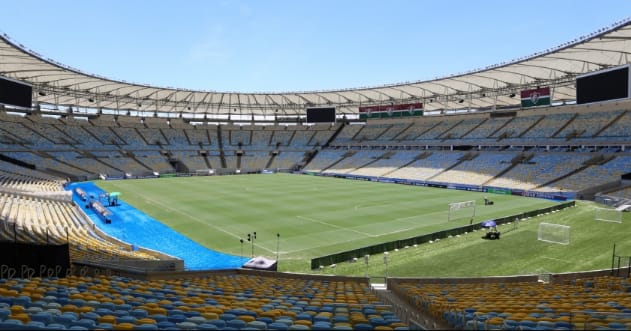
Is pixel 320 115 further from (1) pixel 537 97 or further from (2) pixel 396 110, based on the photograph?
(1) pixel 537 97

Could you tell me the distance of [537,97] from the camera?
48.3m

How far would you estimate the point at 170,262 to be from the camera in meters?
17.2

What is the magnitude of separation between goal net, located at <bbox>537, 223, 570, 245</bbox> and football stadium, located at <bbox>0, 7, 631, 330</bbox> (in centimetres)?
13

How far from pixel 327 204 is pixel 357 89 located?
111ft

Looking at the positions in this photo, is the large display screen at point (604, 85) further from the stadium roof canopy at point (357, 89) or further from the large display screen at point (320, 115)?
the large display screen at point (320, 115)

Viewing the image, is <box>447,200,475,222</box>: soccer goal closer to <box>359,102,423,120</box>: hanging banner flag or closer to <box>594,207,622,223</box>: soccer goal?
<box>594,207,622,223</box>: soccer goal

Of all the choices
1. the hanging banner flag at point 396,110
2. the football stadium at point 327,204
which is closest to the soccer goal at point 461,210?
the football stadium at point 327,204

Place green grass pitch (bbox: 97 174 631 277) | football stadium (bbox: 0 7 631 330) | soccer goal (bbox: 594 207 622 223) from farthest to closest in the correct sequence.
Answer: soccer goal (bbox: 594 207 622 223) < green grass pitch (bbox: 97 174 631 277) < football stadium (bbox: 0 7 631 330)

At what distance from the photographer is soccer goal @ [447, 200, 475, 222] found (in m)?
32.3

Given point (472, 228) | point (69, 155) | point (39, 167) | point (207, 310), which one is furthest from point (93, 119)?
point (207, 310)

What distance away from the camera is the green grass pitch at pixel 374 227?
790 inches

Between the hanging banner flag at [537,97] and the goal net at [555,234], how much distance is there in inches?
1140

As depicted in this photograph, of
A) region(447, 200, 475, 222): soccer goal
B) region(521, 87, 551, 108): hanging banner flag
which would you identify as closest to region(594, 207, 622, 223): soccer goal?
region(447, 200, 475, 222): soccer goal

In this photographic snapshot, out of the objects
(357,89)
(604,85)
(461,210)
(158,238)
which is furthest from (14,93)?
(604,85)
